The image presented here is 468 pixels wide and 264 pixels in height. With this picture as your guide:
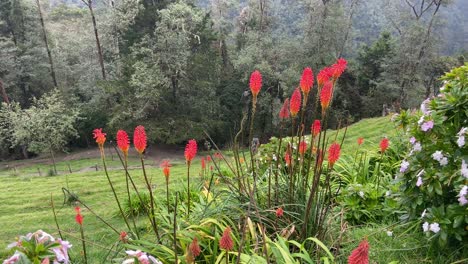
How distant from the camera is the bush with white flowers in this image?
219 cm

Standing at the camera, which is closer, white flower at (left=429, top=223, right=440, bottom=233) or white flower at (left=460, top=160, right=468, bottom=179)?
white flower at (left=460, top=160, right=468, bottom=179)

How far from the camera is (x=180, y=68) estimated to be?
2112 centimetres

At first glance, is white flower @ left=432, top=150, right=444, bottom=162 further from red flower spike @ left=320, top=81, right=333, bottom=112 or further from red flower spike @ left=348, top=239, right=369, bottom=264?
red flower spike @ left=348, top=239, right=369, bottom=264

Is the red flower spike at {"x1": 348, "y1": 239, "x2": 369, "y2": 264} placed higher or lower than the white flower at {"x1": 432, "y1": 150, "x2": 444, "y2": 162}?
higher

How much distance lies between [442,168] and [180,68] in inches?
774

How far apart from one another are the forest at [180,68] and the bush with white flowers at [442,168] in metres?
16.2

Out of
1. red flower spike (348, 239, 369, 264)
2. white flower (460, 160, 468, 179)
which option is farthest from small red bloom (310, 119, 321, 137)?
red flower spike (348, 239, 369, 264)

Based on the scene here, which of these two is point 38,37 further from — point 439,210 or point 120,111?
point 439,210

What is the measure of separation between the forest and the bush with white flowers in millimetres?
16184

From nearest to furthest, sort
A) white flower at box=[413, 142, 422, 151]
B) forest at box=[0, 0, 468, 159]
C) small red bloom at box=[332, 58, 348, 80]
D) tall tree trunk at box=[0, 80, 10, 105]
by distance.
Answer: small red bloom at box=[332, 58, 348, 80]
white flower at box=[413, 142, 422, 151]
forest at box=[0, 0, 468, 159]
tall tree trunk at box=[0, 80, 10, 105]

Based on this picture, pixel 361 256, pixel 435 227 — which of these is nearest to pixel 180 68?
pixel 435 227

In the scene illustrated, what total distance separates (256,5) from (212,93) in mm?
9176

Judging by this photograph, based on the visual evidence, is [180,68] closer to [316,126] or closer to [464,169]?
[316,126]

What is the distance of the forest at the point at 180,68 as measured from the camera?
825 inches
